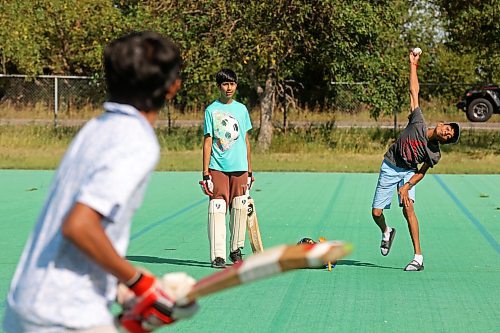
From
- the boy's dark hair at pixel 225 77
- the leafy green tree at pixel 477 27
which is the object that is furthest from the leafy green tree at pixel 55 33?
the boy's dark hair at pixel 225 77

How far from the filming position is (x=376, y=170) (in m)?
23.0

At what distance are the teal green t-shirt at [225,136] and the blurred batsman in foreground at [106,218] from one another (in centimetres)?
680

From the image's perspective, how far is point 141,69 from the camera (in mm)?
3381

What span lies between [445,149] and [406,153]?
67.0 feet

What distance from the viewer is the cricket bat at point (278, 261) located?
10.6 feet

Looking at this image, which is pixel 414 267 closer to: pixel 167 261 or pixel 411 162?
pixel 411 162

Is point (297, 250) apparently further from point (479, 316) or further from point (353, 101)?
point (353, 101)

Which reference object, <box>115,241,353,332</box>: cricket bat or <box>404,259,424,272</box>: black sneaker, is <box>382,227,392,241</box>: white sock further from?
<box>115,241,353,332</box>: cricket bat

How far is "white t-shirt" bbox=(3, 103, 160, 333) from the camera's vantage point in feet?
10.9

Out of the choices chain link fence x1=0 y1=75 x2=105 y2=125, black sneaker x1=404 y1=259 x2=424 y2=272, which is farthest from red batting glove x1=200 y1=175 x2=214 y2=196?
chain link fence x1=0 y1=75 x2=105 y2=125

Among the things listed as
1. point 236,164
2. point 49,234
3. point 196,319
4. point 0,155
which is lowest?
point 0,155

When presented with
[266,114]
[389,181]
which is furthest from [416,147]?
[266,114]

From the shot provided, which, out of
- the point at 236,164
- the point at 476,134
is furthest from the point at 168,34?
the point at 236,164

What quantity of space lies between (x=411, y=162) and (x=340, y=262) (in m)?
1.24
